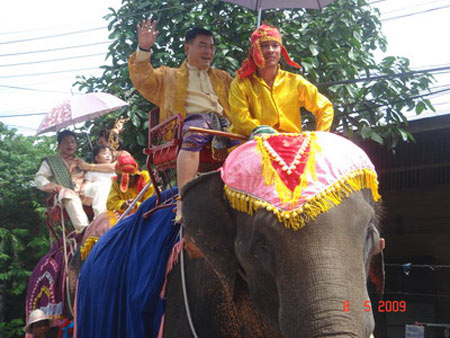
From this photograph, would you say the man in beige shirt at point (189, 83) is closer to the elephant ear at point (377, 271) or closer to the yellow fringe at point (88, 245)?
the elephant ear at point (377, 271)

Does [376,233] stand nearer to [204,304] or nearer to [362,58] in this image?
[204,304]

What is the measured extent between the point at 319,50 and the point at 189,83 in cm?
291

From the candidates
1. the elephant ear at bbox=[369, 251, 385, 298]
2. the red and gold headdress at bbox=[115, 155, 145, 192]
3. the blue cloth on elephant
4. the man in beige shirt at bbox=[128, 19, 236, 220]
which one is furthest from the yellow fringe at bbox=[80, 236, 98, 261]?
the elephant ear at bbox=[369, 251, 385, 298]

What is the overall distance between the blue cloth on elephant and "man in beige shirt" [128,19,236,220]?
0.63 meters

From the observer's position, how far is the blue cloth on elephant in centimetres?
395

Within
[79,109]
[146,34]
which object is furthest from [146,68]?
[79,109]

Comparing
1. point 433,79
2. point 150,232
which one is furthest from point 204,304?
point 433,79

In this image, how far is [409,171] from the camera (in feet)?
29.8

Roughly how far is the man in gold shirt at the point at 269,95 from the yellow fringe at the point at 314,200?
806 millimetres

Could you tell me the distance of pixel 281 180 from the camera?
122 inches

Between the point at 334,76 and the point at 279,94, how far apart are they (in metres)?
3.32

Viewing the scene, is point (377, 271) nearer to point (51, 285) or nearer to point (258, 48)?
point (258, 48)

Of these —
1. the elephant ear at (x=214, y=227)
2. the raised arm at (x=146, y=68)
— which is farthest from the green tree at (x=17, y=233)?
the elephant ear at (x=214, y=227)

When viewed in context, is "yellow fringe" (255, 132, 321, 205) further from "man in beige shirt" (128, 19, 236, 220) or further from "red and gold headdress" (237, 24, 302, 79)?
"man in beige shirt" (128, 19, 236, 220)
